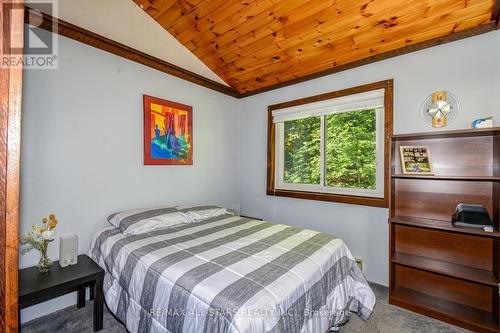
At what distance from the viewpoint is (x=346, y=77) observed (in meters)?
2.71

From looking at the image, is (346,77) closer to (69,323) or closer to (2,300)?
(2,300)

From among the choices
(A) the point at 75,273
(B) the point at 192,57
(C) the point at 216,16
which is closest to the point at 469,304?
(A) the point at 75,273

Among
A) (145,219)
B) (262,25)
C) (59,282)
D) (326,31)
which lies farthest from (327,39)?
(59,282)

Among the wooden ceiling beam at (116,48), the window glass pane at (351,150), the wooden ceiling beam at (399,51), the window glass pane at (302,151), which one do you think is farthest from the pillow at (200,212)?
the wooden ceiling beam at (399,51)

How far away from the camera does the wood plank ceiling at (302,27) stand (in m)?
1.96

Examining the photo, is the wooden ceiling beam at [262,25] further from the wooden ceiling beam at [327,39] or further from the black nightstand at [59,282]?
the black nightstand at [59,282]

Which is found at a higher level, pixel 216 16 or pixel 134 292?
pixel 216 16

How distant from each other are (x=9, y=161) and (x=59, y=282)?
1.49m

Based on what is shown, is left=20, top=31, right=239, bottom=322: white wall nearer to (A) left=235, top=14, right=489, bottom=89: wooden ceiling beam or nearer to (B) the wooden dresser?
(A) left=235, top=14, right=489, bottom=89: wooden ceiling beam

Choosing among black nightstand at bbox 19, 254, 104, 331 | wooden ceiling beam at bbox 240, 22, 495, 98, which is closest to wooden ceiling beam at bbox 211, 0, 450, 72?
wooden ceiling beam at bbox 240, 22, 495, 98

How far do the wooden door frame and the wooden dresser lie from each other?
8.04 ft

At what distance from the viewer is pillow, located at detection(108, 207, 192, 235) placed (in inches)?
81.4

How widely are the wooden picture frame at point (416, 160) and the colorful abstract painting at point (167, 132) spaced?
238 centimetres

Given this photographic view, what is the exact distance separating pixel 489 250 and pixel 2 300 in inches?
115
